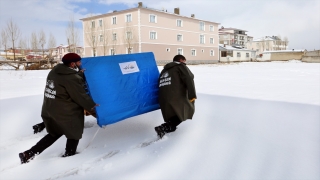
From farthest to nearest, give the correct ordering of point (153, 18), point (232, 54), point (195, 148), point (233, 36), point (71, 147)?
point (233, 36) → point (232, 54) → point (153, 18) → point (195, 148) → point (71, 147)

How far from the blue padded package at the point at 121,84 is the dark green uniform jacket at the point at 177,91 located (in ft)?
0.94

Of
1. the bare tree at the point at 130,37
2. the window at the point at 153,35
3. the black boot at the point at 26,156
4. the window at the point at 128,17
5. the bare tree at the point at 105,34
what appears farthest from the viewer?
the bare tree at the point at 105,34

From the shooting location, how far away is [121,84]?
12.3ft

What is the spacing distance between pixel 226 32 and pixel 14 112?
240 ft

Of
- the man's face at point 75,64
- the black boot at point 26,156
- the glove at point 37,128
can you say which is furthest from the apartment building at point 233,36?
the black boot at point 26,156

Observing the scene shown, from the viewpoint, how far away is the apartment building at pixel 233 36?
7319 centimetres

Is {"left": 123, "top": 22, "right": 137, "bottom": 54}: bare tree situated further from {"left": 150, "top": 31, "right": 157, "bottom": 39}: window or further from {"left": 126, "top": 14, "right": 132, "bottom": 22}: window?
{"left": 150, "top": 31, "right": 157, "bottom": 39}: window

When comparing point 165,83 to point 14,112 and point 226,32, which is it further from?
point 226,32

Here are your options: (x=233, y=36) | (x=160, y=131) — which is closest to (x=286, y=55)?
(x=233, y=36)

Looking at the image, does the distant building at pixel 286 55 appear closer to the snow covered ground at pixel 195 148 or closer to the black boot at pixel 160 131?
the snow covered ground at pixel 195 148

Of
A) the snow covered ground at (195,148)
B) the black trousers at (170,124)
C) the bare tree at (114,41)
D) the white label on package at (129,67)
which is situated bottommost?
the snow covered ground at (195,148)

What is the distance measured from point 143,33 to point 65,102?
109ft

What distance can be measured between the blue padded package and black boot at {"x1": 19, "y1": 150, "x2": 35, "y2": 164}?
940 mm

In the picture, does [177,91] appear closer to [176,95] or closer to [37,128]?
[176,95]
